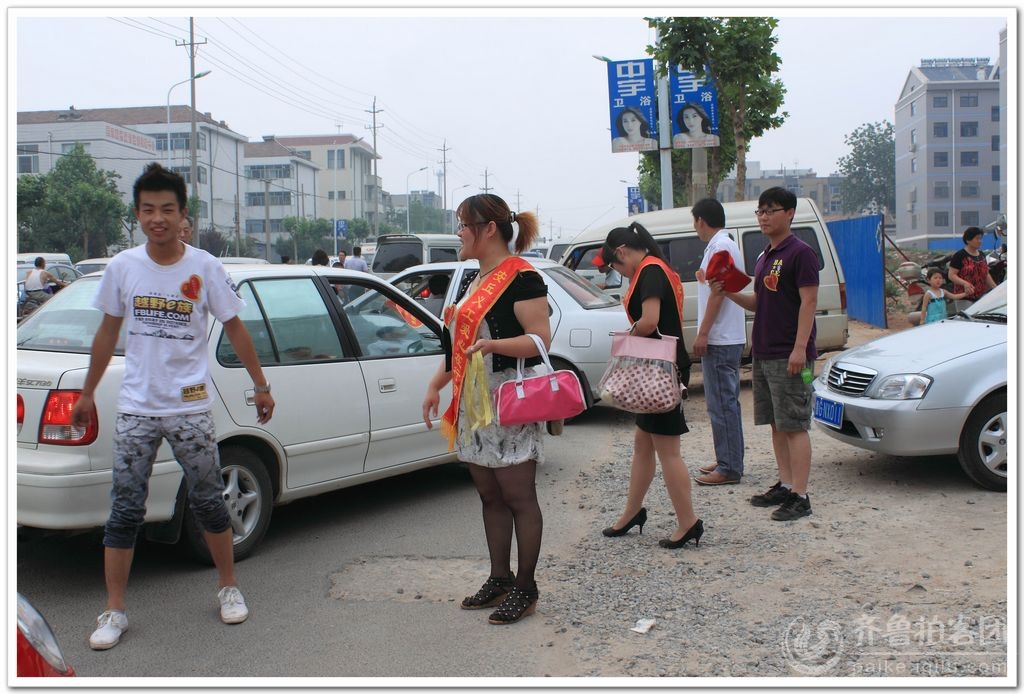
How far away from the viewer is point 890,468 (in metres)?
7.02

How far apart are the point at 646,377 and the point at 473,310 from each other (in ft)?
4.34

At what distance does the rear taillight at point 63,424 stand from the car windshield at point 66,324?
1.43ft

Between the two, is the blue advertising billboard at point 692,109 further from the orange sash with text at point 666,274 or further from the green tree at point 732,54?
the orange sash with text at point 666,274

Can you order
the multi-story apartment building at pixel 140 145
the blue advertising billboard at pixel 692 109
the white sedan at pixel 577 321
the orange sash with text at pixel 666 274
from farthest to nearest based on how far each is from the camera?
the multi-story apartment building at pixel 140 145 < the blue advertising billboard at pixel 692 109 < the white sedan at pixel 577 321 < the orange sash with text at pixel 666 274

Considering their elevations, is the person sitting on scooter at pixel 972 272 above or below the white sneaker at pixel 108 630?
above

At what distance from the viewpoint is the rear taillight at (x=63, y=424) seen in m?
4.38

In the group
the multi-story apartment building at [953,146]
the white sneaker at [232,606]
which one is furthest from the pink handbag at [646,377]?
the multi-story apartment building at [953,146]

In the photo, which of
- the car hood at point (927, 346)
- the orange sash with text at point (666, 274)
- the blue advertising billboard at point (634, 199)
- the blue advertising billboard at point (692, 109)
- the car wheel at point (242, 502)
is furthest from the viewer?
the blue advertising billboard at point (634, 199)

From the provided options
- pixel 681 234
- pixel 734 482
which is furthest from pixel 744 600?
pixel 681 234

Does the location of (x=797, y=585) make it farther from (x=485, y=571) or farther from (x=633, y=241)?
(x=633, y=241)

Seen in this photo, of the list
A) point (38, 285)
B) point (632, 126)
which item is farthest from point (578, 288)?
point (38, 285)

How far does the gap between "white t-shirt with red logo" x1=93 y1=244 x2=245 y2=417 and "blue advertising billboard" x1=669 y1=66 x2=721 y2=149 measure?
51.5 feet

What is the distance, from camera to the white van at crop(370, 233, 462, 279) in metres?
22.2

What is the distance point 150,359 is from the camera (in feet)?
13.1
